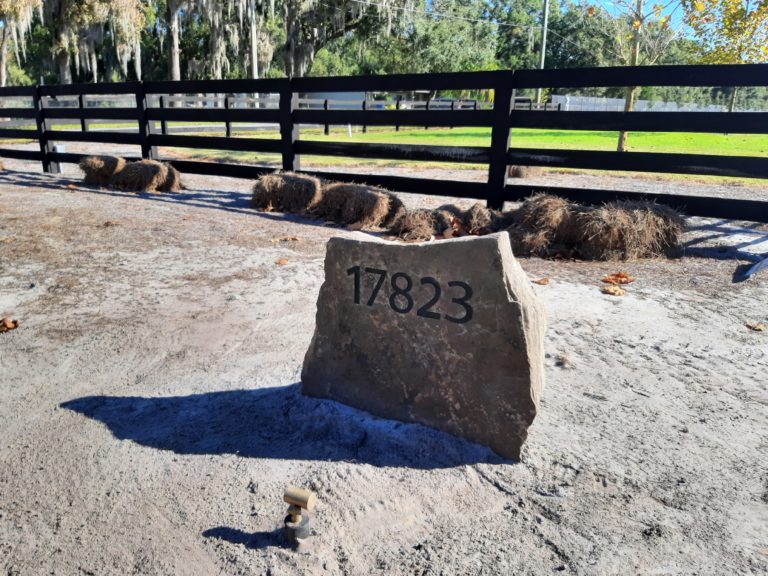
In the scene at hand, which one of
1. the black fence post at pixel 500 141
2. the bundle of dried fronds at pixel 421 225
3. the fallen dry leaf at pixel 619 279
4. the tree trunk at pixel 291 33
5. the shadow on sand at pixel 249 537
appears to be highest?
the tree trunk at pixel 291 33

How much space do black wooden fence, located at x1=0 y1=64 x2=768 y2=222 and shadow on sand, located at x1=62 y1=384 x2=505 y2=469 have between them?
4834mm

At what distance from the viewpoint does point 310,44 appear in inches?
1423

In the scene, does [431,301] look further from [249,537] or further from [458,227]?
[458,227]

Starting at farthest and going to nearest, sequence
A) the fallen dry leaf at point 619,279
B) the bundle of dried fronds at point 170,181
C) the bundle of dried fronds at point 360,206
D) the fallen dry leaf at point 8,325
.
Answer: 1. the bundle of dried fronds at point 170,181
2. the bundle of dried fronds at point 360,206
3. the fallen dry leaf at point 619,279
4. the fallen dry leaf at point 8,325

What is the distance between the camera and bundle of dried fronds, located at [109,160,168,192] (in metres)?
9.84

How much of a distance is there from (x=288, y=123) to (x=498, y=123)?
135 inches

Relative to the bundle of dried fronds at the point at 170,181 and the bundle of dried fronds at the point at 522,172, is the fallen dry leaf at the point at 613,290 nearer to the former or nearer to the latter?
the bundle of dried fronds at the point at 522,172

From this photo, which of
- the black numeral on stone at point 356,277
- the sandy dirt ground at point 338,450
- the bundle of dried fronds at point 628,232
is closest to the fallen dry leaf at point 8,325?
the sandy dirt ground at point 338,450

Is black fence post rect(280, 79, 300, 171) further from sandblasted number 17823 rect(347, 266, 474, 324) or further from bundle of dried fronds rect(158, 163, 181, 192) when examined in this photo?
sandblasted number 17823 rect(347, 266, 474, 324)

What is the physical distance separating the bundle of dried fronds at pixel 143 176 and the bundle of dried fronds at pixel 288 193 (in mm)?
2333

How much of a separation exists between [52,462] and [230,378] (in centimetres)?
99

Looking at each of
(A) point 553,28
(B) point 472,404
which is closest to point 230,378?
(B) point 472,404

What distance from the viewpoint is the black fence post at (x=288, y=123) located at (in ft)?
30.4

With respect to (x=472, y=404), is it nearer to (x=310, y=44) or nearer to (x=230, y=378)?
(x=230, y=378)
